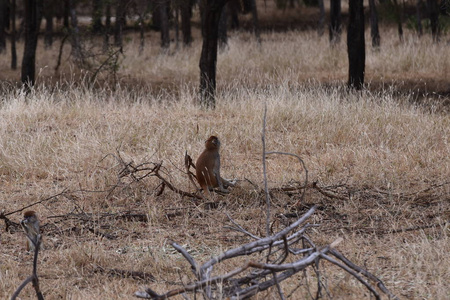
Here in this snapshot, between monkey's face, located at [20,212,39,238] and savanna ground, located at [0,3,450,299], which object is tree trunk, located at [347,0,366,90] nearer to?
savanna ground, located at [0,3,450,299]

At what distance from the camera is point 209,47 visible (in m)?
9.34

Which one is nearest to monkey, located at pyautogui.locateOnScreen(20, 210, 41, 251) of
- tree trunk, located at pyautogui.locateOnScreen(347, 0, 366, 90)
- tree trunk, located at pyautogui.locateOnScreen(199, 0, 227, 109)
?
tree trunk, located at pyautogui.locateOnScreen(199, 0, 227, 109)

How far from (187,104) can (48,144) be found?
8.64ft

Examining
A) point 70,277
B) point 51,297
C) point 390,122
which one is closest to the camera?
point 51,297

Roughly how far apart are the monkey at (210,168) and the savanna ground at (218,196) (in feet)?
0.37

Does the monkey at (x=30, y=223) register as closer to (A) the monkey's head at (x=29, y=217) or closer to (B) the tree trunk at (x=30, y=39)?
(A) the monkey's head at (x=29, y=217)

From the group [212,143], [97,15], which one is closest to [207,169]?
[212,143]

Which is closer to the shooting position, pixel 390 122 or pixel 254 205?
pixel 254 205

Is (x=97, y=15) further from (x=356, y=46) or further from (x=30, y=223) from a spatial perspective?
(x=30, y=223)

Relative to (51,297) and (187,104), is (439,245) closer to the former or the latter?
(51,297)

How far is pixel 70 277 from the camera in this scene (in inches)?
136

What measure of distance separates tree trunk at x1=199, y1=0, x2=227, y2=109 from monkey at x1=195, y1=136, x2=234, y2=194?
3.82 meters

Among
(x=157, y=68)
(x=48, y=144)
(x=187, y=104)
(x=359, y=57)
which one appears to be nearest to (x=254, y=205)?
(x=48, y=144)

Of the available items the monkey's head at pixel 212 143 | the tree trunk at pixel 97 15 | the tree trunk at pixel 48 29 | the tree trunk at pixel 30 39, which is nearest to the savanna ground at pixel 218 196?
the monkey's head at pixel 212 143
